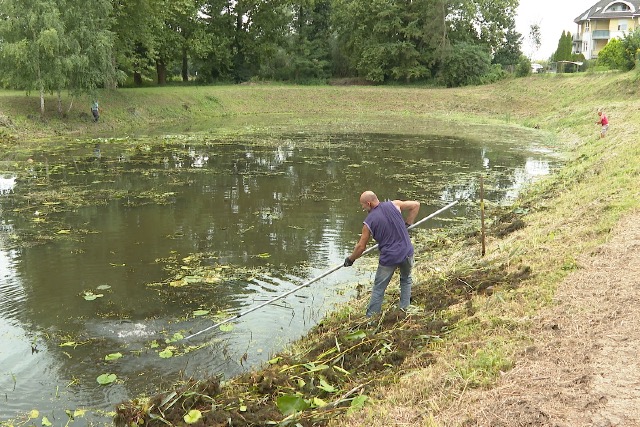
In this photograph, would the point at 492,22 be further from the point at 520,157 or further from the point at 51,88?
the point at 51,88

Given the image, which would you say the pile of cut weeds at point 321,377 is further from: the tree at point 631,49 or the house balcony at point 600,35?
the house balcony at point 600,35

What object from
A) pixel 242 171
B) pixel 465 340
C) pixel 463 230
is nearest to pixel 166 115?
pixel 242 171

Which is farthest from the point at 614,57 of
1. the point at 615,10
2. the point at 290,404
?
the point at 290,404

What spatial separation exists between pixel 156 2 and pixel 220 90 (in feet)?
29.2

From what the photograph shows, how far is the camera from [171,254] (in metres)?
11.0

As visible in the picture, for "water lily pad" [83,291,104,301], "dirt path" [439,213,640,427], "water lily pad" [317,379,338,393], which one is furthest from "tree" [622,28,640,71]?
"water lily pad" [317,379,338,393]

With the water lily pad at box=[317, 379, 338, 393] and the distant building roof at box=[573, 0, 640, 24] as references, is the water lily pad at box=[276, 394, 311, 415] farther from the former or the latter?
the distant building roof at box=[573, 0, 640, 24]

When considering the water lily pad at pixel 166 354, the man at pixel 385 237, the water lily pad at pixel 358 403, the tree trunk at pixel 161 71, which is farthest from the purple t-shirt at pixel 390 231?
the tree trunk at pixel 161 71

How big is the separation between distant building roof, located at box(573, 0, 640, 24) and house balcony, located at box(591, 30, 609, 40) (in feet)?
5.47

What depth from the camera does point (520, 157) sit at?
77.0 ft

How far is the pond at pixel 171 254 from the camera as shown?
704 centimetres

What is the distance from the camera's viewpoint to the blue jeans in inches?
297

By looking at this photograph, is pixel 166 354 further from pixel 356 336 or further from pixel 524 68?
pixel 524 68

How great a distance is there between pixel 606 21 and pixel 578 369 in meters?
74.4
